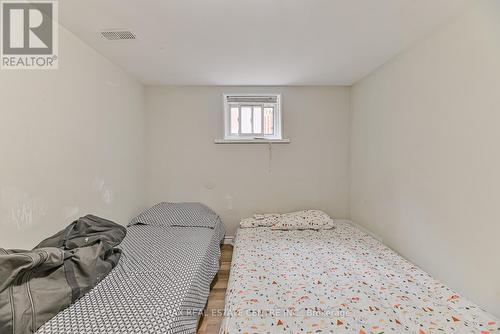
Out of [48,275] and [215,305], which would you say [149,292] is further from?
[215,305]

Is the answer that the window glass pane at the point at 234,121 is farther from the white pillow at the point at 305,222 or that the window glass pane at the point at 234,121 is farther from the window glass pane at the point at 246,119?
the white pillow at the point at 305,222

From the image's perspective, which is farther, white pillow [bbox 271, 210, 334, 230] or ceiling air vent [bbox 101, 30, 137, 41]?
white pillow [bbox 271, 210, 334, 230]

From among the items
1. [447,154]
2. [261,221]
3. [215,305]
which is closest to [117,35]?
[215,305]

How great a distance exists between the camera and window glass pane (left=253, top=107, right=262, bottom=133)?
3.53 metres

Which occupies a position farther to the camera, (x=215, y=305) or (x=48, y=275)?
(x=215, y=305)

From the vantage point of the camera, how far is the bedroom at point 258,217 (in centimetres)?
142

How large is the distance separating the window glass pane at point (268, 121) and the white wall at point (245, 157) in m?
0.21

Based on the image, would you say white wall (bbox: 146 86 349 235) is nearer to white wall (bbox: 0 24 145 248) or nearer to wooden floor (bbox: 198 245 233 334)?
white wall (bbox: 0 24 145 248)

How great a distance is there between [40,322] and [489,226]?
233 centimetres

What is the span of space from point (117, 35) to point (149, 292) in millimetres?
1814

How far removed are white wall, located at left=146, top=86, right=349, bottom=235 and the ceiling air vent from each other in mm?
1375

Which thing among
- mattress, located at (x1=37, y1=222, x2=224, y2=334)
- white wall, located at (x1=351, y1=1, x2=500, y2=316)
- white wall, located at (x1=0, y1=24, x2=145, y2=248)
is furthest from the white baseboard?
white wall, located at (x1=351, y1=1, x2=500, y2=316)

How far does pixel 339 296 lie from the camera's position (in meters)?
1.62

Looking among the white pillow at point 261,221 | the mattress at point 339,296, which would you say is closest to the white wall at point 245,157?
the white pillow at point 261,221
